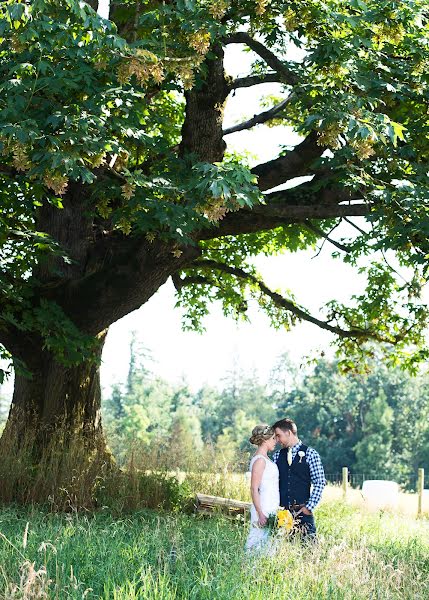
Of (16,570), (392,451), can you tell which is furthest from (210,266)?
(392,451)

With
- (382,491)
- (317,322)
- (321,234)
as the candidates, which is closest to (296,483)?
(321,234)

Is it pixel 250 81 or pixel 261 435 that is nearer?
pixel 261 435

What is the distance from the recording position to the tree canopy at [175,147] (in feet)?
27.2

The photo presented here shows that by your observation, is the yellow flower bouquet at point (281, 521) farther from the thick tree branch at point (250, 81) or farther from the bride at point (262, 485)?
the thick tree branch at point (250, 81)

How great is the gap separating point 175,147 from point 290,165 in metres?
1.67

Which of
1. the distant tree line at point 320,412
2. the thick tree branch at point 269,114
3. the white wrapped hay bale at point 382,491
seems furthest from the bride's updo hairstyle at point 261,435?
the distant tree line at point 320,412

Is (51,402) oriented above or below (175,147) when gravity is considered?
below

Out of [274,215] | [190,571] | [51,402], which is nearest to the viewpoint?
[190,571]

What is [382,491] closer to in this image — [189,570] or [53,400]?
[53,400]

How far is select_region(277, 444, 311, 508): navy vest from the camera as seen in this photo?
28.0 ft

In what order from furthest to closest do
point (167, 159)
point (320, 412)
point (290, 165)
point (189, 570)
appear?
point (320, 412) → point (290, 165) → point (167, 159) → point (189, 570)

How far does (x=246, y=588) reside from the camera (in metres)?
5.96

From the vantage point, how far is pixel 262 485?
26.8ft

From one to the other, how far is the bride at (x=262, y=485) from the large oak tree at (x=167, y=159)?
2121 millimetres
